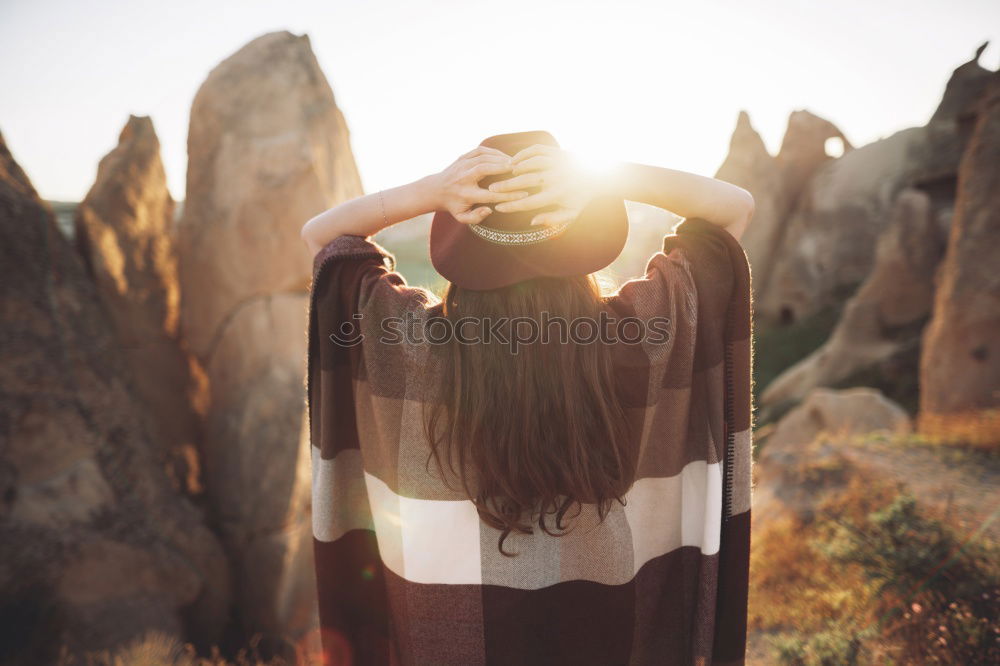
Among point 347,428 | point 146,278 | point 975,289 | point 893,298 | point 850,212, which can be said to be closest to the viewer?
point 347,428

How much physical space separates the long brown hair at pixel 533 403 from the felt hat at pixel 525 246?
1.4 inches

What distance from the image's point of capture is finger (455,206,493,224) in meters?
1.00

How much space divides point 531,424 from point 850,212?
Answer: 18.7 meters

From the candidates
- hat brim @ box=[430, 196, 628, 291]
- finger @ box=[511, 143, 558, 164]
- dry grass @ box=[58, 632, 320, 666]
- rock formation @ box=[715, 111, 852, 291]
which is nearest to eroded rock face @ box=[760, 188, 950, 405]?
rock formation @ box=[715, 111, 852, 291]

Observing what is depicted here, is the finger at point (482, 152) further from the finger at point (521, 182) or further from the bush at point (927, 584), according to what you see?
the bush at point (927, 584)

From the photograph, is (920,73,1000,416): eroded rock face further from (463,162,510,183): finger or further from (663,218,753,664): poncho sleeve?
(463,162,510,183): finger

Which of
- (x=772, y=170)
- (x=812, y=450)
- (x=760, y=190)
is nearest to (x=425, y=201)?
(x=812, y=450)

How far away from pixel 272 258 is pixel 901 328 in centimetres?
1212

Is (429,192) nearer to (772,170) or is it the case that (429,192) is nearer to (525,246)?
(525,246)

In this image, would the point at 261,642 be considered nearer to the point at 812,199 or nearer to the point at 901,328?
the point at 901,328

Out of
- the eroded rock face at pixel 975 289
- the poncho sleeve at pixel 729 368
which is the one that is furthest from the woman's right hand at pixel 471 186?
the eroded rock face at pixel 975 289

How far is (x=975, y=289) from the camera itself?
6.24 m

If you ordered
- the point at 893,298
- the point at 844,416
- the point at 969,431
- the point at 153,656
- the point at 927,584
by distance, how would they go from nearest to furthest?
the point at 927,584
the point at 153,656
the point at 969,431
the point at 844,416
the point at 893,298

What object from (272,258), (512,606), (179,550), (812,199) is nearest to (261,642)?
(179,550)
